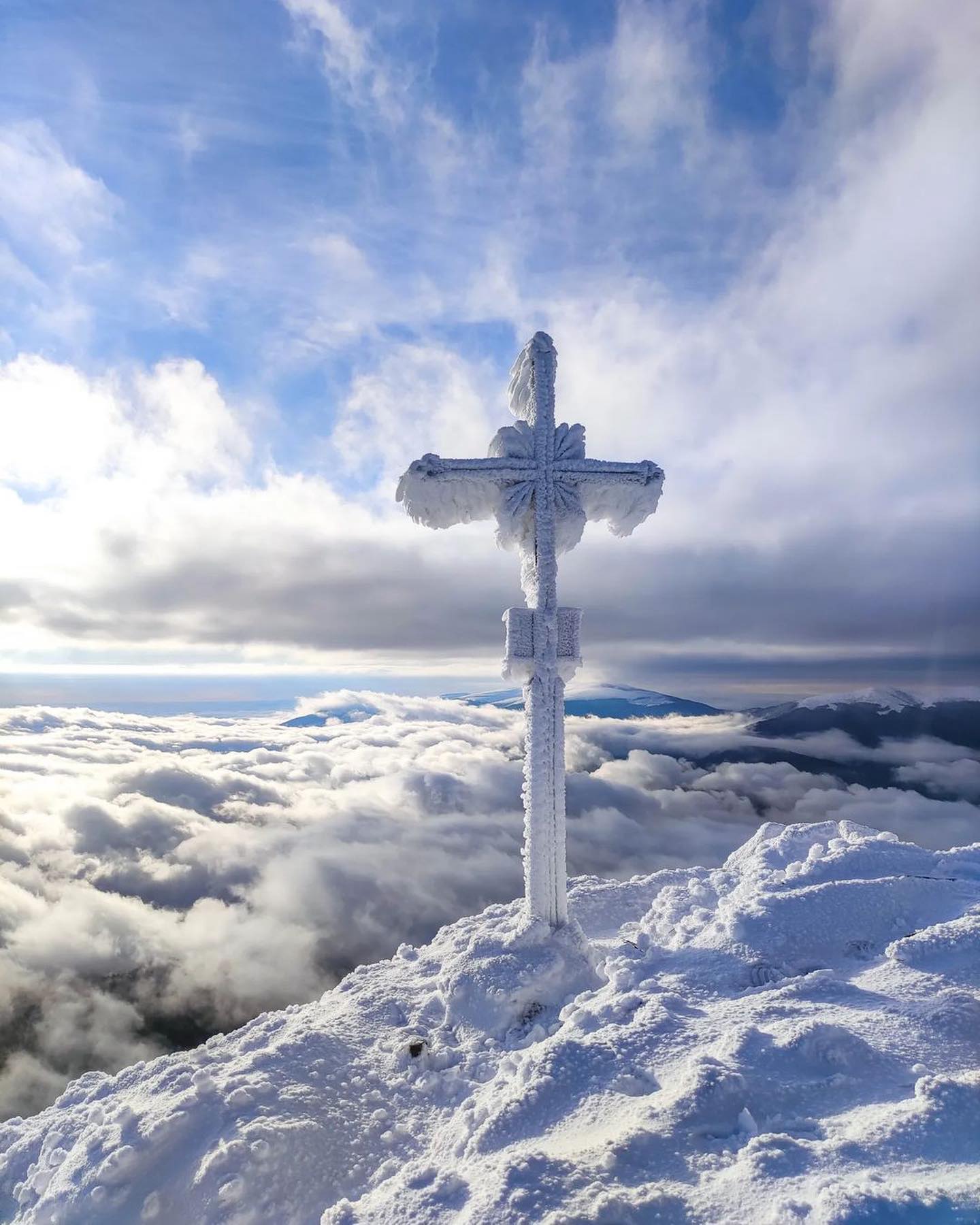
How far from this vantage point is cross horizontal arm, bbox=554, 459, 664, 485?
39.1 ft

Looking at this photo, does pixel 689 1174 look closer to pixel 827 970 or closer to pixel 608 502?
pixel 827 970

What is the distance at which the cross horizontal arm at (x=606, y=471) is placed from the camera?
469 inches

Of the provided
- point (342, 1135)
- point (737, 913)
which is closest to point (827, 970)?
point (737, 913)

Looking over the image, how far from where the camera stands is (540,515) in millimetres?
11734

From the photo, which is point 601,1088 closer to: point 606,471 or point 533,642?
point 533,642

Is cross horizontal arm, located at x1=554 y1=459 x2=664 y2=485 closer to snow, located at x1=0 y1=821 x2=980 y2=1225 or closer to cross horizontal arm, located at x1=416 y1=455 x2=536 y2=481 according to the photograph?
cross horizontal arm, located at x1=416 y1=455 x2=536 y2=481

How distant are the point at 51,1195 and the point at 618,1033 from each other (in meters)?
5.95

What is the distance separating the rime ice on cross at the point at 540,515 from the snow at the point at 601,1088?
1.47 m

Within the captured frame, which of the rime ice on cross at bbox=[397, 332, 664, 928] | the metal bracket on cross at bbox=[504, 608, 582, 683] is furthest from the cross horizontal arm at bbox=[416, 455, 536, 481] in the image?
the metal bracket on cross at bbox=[504, 608, 582, 683]

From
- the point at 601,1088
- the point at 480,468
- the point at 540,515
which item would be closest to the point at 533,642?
the point at 540,515

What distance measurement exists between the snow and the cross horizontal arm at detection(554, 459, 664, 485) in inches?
273

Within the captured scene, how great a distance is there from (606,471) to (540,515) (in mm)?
1482

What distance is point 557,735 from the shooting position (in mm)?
11102

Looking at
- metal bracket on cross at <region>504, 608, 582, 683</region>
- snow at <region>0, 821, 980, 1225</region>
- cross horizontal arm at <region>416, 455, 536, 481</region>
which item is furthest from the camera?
cross horizontal arm at <region>416, 455, 536, 481</region>
